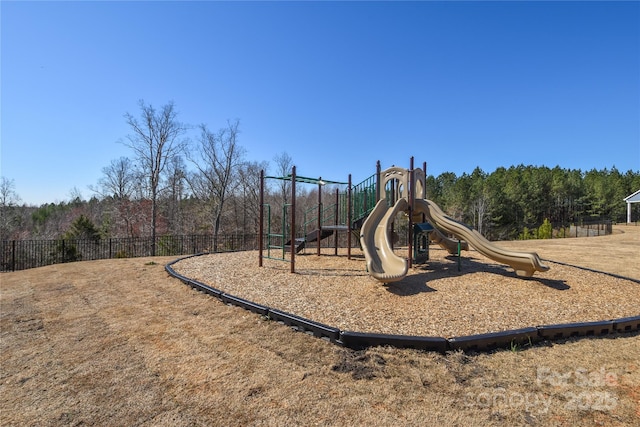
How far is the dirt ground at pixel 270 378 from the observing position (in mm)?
2516

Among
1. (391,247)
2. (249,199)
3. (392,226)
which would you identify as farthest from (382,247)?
(249,199)

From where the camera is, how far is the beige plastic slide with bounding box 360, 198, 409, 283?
574 centimetres

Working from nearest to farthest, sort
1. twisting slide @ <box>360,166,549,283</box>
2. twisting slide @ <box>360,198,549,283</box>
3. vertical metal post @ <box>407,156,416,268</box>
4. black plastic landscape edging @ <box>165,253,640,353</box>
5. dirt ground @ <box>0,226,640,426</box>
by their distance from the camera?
dirt ground @ <box>0,226,640,426</box> → black plastic landscape edging @ <box>165,253,640,353</box> → twisting slide @ <box>360,198,549,283</box> → twisting slide @ <box>360,166,549,283</box> → vertical metal post @ <box>407,156,416,268</box>

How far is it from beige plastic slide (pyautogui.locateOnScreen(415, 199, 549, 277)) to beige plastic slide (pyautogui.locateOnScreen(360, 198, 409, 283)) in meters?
0.68

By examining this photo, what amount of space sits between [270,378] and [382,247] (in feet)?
14.2

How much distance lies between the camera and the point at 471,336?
387 centimetres

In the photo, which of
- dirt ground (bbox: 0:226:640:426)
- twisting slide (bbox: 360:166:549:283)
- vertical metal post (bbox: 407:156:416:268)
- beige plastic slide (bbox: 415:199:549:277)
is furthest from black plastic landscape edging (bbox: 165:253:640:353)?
vertical metal post (bbox: 407:156:416:268)

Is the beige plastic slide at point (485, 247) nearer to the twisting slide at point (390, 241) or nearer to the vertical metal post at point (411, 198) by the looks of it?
the twisting slide at point (390, 241)

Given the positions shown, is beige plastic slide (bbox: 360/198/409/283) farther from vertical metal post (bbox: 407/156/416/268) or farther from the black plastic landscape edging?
the black plastic landscape edging

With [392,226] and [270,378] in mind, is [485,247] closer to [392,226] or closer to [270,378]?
[392,226]

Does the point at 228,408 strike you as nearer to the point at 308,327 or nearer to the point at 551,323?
the point at 308,327

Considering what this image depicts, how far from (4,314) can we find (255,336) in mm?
4820

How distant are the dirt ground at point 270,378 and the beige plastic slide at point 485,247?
2.25 meters

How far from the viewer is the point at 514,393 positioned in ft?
9.30
